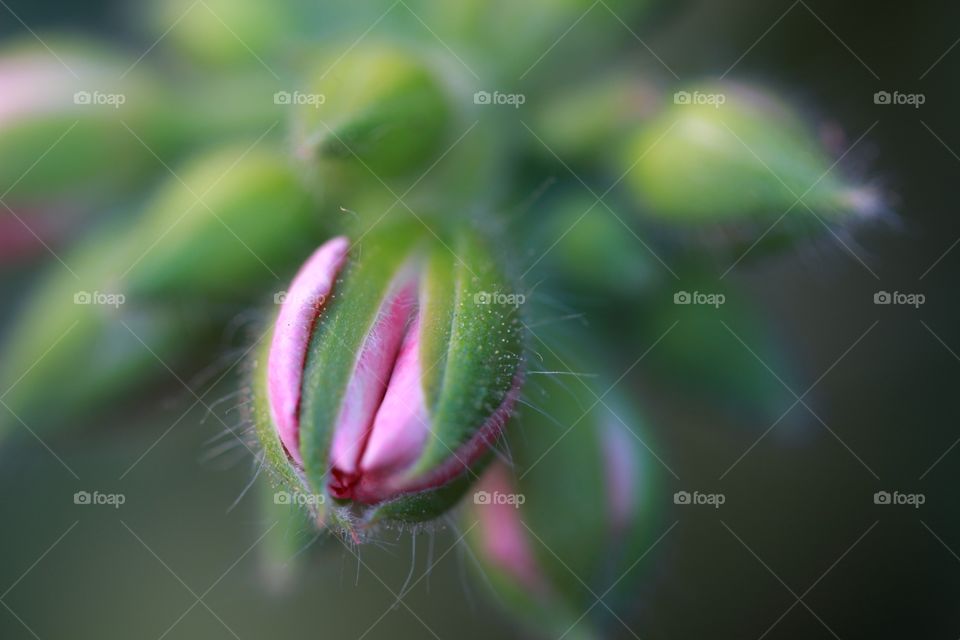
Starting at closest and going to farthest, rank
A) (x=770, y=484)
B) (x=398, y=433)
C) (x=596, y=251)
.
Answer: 1. (x=398, y=433)
2. (x=596, y=251)
3. (x=770, y=484)

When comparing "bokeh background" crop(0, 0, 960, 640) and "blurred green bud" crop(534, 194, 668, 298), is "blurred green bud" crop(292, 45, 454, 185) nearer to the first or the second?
"blurred green bud" crop(534, 194, 668, 298)

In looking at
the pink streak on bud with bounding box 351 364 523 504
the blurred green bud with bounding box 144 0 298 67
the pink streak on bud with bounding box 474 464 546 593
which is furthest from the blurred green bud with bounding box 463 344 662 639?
the blurred green bud with bounding box 144 0 298 67

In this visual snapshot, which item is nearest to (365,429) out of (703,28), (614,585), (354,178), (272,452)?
(272,452)

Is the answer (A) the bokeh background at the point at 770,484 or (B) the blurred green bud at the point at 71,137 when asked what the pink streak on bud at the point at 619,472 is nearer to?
(A) the bokeh background at the point at 770,484

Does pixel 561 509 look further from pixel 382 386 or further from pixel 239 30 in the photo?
pixel 239 30

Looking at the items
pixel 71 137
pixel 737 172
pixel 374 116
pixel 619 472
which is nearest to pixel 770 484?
pixel 619 472

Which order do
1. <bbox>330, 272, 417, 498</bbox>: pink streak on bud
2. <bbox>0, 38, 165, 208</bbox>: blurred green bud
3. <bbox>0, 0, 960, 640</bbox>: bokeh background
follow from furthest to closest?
1. <bbox>0, 0, 960, 640</bbox>: bokeh background
2. <bbox>0, 38, 165, 208</bbox>: blurred green bud
3. <bbox>330, 272, 417, 498</bbox>: pink streak on bud
